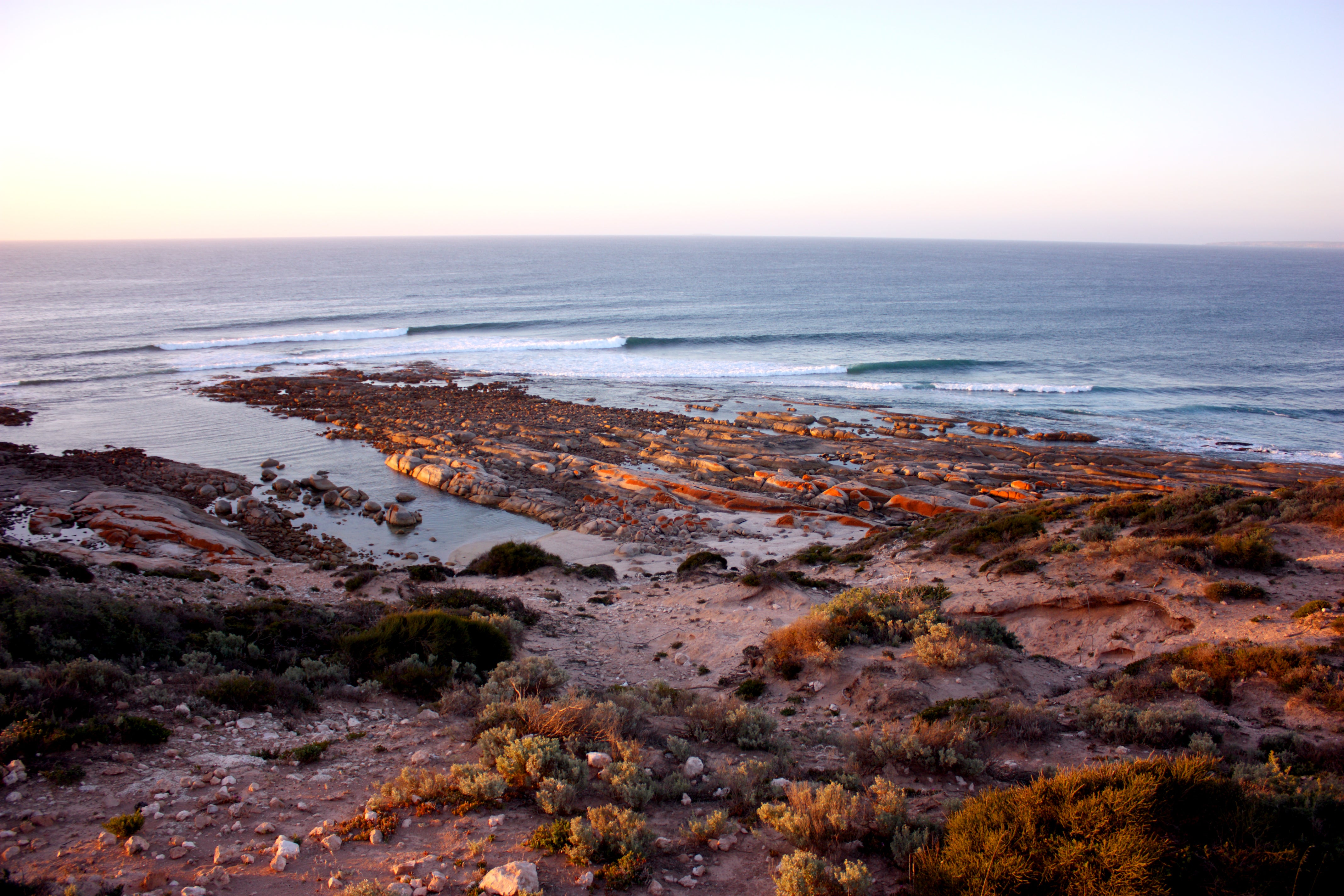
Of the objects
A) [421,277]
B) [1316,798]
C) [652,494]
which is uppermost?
[421,277]

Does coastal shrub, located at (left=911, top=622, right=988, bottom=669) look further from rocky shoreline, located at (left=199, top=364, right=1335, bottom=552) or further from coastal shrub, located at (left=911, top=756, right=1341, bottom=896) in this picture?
rocky shoreline, located at (left=199, top=364, right=1335, bottom=552)

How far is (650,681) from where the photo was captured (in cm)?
1063

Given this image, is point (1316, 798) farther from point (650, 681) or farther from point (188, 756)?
point (188, 756)

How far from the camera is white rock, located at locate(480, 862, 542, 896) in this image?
4.60m

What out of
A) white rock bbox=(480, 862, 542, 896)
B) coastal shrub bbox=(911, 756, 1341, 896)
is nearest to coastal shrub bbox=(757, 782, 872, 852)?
coastal shrub bbox=(911, 756, 1341, 896)

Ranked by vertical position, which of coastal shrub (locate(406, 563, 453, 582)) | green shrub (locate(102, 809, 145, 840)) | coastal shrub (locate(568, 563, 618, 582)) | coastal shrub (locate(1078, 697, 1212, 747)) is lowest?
coastal shrub (locate(568, 563, 618, 582))

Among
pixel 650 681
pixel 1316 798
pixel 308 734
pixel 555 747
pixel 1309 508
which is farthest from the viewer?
pixel 1309 508

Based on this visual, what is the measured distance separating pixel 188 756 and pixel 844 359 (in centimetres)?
5276

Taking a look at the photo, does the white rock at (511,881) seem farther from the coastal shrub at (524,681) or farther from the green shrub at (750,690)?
the green shrub at (750,690)

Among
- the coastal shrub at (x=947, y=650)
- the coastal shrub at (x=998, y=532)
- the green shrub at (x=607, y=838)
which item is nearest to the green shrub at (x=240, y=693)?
the green shrub at (x=607, y=838)

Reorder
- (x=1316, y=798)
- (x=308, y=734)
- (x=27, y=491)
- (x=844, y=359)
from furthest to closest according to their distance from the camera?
1. (x=844, y=359)
2. (x=27, y=491)
3. (x=308, y=734)
4. (x=1316, y=798)

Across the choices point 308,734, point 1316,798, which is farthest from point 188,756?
point 1316,798

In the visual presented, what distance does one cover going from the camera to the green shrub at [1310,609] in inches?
375

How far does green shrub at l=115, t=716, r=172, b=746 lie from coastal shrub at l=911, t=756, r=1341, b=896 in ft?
A: 23.1
